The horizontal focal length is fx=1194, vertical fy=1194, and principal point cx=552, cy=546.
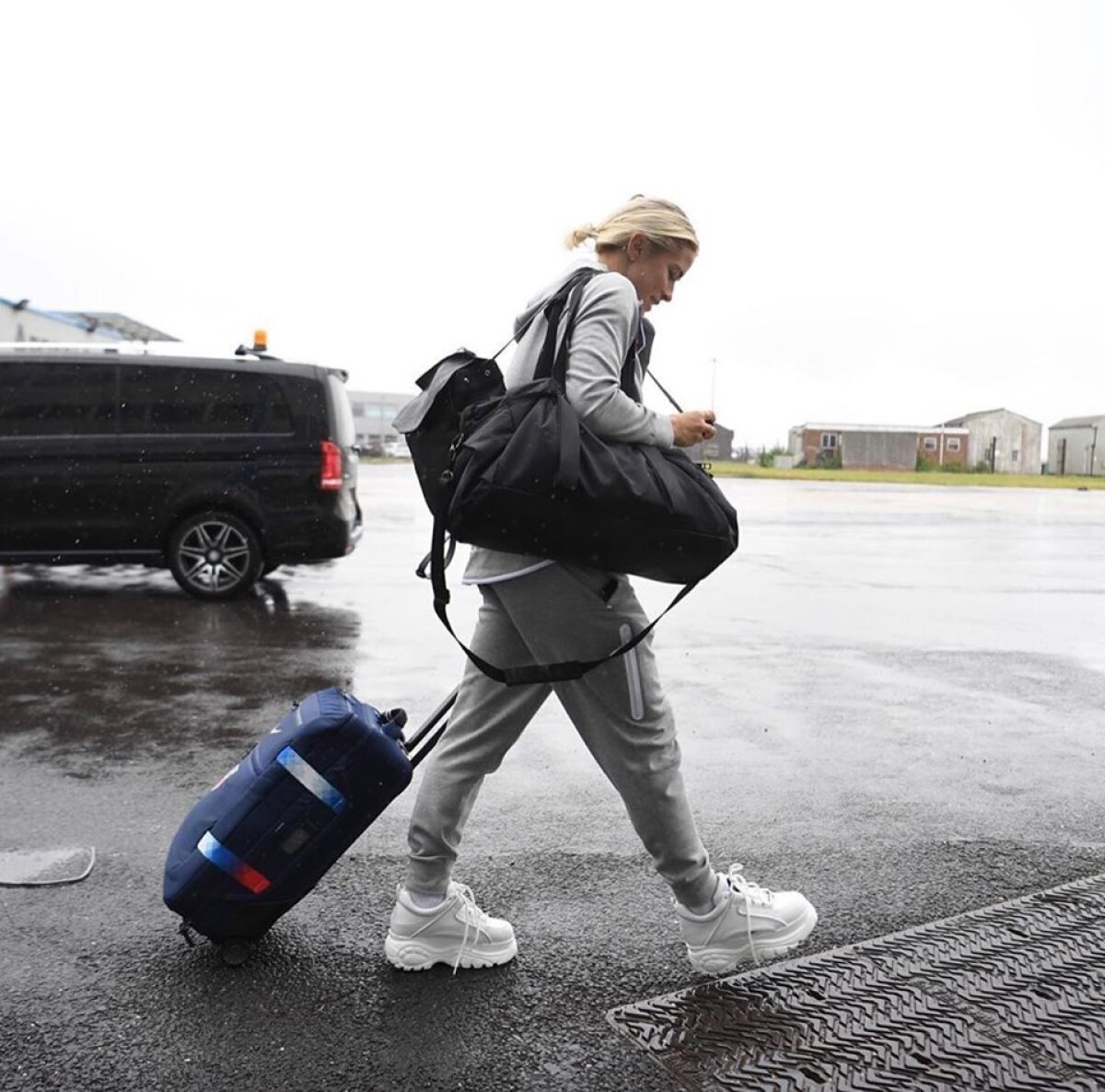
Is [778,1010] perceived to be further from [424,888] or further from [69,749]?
[69,749]

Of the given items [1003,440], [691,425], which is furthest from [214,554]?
[1003,440]

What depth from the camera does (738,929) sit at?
306 cm

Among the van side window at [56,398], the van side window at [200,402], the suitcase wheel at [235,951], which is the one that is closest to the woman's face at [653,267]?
the suitcase wheel at [235,951]

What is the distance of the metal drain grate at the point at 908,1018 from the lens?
102 inches

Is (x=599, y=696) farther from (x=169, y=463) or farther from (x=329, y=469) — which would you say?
(x=169, y=463)

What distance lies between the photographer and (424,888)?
309cm

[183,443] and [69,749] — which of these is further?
[183,443]

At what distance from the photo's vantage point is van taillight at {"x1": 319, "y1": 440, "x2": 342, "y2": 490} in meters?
9.98

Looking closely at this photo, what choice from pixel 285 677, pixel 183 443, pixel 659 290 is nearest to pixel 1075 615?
pixel 285 677

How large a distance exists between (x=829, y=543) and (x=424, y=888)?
48.4ft

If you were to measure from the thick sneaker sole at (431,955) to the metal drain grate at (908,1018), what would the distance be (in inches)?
15.3

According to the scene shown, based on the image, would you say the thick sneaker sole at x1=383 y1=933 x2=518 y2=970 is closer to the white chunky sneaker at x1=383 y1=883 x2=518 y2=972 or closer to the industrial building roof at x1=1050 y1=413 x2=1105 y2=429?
the white chunky sneaker at x1=383 y1=883 x2=518 y2=972

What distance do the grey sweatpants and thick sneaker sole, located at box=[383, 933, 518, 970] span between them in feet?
0.45

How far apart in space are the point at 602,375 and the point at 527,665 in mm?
755
